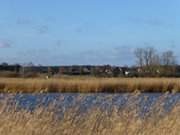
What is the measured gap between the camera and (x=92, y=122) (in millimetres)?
8391

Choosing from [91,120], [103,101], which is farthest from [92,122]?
[103,101]

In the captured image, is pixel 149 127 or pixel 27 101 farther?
pixel 27 101

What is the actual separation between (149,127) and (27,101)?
2246 mm

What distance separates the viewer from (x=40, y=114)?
830 centimetres

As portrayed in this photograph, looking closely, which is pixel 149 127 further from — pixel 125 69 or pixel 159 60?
pixel 159 60

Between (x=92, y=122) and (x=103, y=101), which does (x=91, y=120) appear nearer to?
(x=92, y=122)

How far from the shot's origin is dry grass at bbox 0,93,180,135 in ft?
26.8

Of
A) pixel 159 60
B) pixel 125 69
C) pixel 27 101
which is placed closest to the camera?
pixel 27 101

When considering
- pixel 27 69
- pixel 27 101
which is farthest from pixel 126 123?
pixel 27 69

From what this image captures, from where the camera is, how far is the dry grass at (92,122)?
8.17 metres

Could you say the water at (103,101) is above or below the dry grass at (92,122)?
above

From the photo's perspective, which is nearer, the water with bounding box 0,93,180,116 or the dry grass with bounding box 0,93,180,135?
the dry grass with bounding box 0,93,180,135

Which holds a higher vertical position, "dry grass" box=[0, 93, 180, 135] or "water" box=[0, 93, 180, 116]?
"water" box=[0, 93, 180, 116]

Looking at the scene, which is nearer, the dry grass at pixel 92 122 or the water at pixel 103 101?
the dry grass at pixel 92 122
